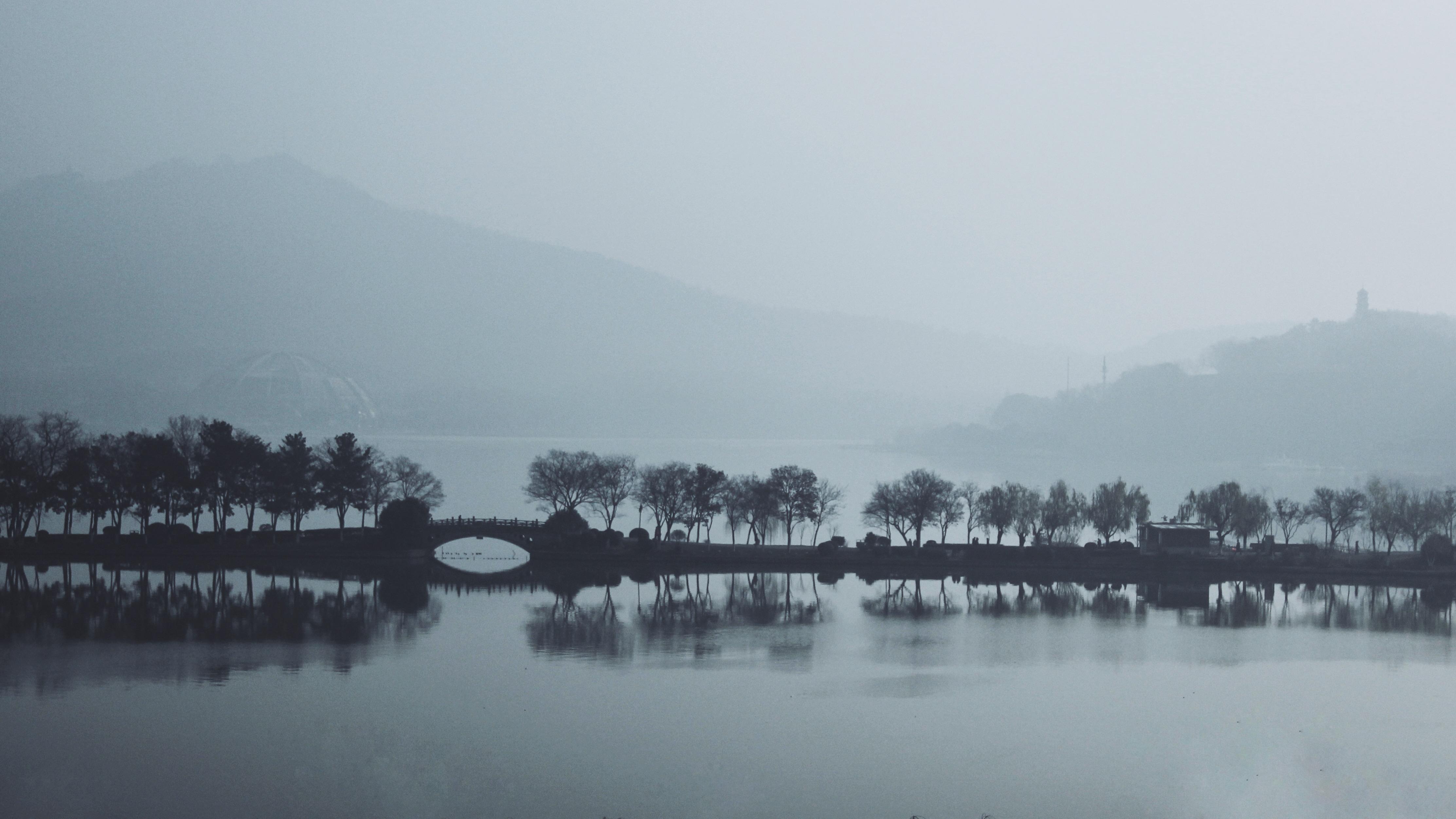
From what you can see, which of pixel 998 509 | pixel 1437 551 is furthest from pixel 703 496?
pixel 1437 551

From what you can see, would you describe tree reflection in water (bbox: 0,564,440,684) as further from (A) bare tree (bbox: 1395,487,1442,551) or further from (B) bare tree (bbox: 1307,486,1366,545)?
(A) bare tree (bbox: 1395,487,1442,551)

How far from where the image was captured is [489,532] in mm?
71250

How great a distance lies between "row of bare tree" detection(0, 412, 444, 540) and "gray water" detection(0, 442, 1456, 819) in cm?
1234

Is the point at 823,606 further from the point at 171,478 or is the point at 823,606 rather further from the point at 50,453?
the point at 50,453

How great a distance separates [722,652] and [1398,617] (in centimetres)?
3278

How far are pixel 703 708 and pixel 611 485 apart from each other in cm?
4378

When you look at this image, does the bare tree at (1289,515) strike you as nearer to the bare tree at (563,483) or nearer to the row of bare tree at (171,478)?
the bare tree at (563,483)

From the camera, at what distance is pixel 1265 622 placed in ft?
183

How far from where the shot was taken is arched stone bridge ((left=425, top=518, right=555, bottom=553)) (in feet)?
230

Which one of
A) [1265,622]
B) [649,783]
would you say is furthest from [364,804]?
[1265,622]

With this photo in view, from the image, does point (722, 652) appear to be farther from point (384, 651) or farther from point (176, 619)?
point (176, 619)

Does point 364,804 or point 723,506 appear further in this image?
point 723,506

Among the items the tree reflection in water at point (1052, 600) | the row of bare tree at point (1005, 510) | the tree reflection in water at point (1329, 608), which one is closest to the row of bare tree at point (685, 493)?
the row of bare tree at point (1005, 510)

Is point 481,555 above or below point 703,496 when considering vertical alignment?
below
